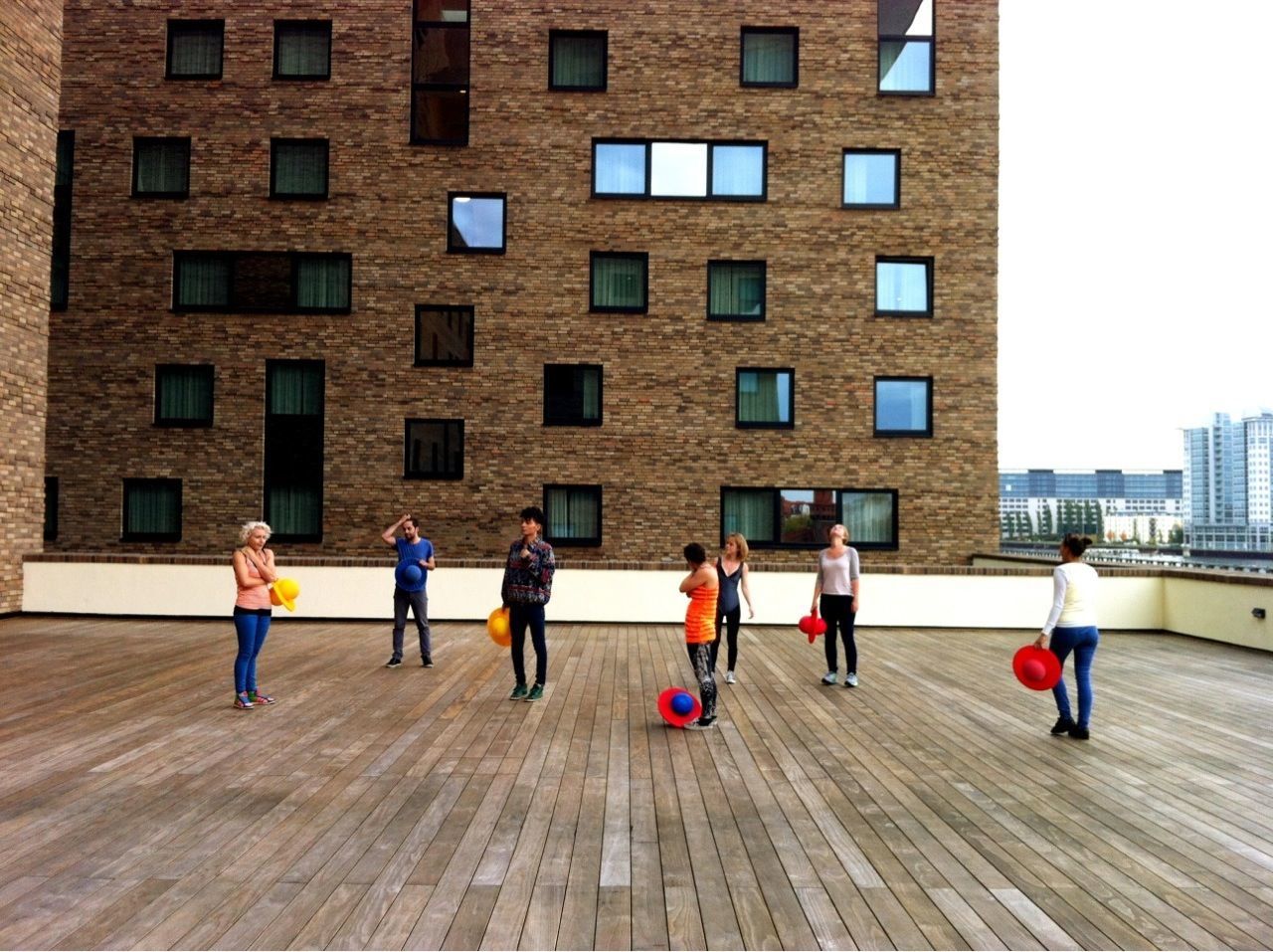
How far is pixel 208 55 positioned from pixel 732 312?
1282cm

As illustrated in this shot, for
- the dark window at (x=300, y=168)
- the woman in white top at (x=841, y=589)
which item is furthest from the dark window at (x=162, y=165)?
the woman in white top at (x=841, y=589)

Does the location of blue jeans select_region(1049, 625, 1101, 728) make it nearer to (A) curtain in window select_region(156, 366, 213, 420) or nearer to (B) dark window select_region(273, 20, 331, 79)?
(A) curtain in window select_region(156, 366, 213, 420)

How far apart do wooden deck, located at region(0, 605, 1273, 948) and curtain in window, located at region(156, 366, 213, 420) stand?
1070 cm

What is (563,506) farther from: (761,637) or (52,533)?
(52,533)

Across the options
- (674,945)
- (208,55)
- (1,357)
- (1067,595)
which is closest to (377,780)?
(674,945)

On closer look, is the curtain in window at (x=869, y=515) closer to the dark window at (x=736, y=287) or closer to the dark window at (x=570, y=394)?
the dark window at (x=736, y=287)

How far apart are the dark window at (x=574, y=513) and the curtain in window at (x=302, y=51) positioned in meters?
10.6

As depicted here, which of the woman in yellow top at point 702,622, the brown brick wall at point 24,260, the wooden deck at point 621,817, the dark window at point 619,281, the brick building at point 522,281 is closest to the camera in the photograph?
the wooden deck at point 621,817

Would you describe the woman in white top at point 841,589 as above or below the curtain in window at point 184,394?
below

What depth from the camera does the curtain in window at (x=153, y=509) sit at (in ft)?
65.6

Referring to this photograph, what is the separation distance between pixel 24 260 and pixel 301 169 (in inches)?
243

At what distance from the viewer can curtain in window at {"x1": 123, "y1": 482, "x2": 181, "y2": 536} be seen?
2000 centimetres

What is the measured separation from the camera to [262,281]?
2005 cm

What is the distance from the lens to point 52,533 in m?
19.9
